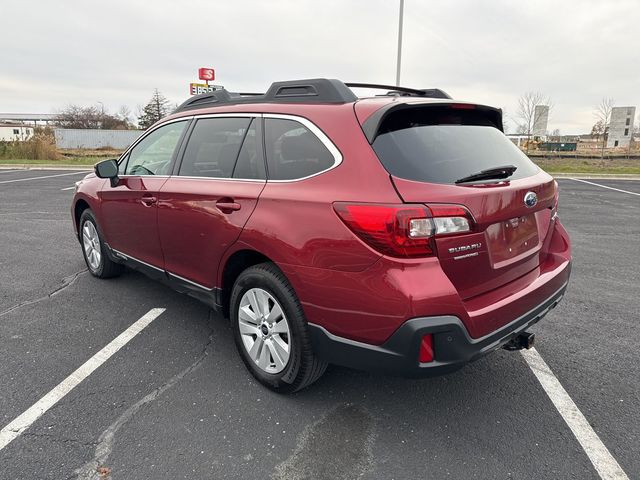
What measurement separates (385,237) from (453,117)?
1048 millimetres

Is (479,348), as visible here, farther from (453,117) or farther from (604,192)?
(604,192)

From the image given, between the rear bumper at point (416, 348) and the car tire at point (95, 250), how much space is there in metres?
3.23

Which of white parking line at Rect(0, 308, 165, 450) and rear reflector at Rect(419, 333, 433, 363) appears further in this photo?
white parking line at Rect(0, 308, 165, 450)

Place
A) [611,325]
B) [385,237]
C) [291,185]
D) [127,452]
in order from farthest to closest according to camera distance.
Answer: [611,325] < [291,185] < [127,452] < [385,237]

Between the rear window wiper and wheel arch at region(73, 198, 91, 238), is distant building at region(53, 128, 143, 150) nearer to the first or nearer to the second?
wheel arch at region(73, 198, 91, 238)

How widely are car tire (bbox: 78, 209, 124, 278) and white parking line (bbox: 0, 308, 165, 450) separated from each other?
1107 mm

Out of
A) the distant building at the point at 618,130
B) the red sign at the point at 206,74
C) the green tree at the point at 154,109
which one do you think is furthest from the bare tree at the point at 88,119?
the distant building at the point at 618,130

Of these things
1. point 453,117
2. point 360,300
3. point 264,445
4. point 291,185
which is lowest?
point 264,445

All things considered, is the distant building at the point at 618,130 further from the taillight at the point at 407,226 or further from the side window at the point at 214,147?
the taillight at the point at 407,226

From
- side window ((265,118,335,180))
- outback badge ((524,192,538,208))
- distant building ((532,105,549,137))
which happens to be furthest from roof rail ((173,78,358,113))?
distant building ((532,105,549,137))

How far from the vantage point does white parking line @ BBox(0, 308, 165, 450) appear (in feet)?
8.14

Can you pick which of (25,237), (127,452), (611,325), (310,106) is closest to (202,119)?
(310,106)

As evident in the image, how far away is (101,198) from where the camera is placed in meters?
4.41

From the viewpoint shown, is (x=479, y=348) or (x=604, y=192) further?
(x=604, y=192)
